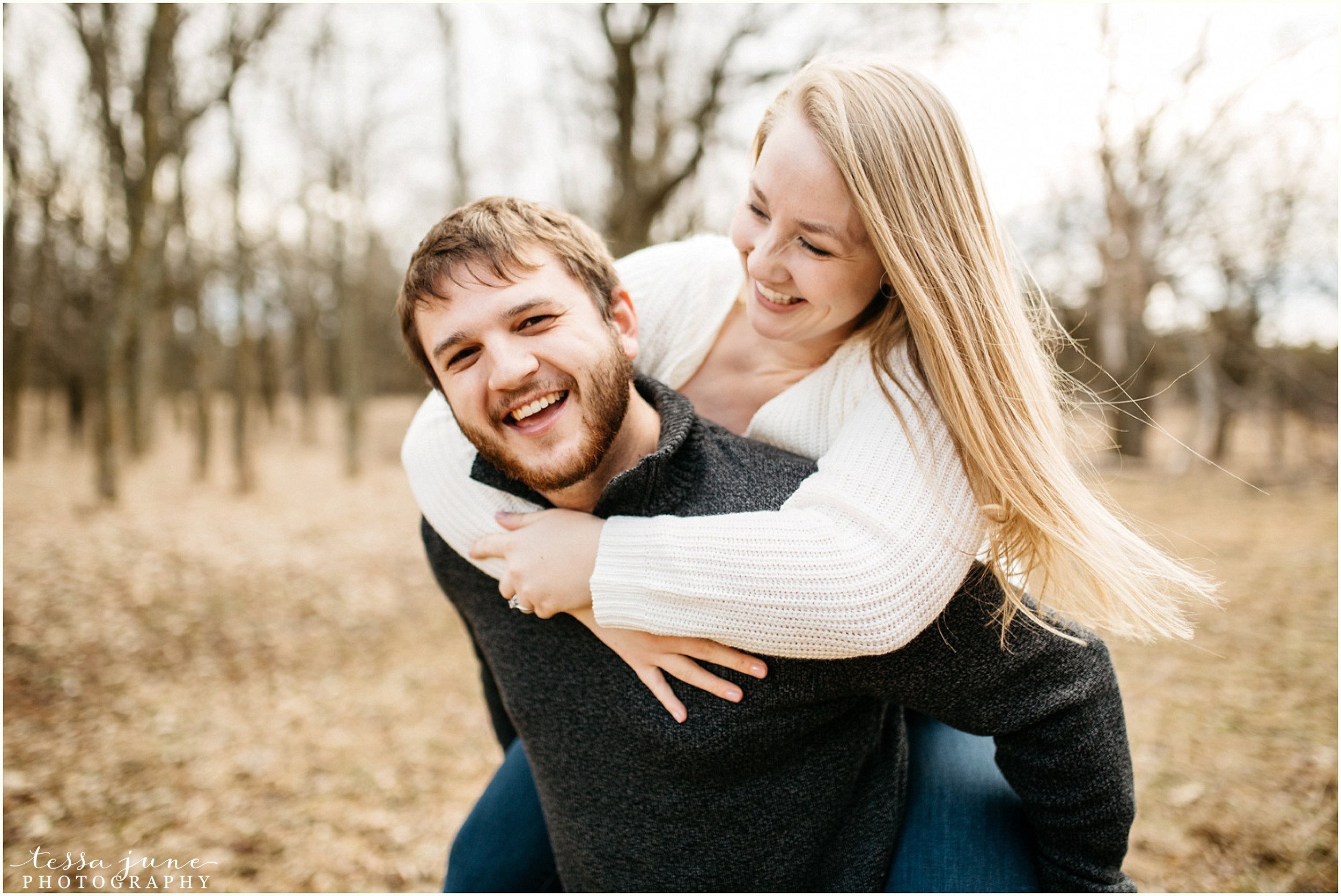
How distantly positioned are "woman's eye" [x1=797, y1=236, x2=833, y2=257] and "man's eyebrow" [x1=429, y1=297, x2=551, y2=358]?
630 mm

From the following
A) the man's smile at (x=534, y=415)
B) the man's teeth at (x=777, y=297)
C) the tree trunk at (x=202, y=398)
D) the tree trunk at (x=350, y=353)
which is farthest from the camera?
the tree trunk at (x=350, y=353)

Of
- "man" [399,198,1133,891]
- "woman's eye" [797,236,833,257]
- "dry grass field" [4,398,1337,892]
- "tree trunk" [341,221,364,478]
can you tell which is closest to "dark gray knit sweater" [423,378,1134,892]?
"man" [399,198,1133,891]

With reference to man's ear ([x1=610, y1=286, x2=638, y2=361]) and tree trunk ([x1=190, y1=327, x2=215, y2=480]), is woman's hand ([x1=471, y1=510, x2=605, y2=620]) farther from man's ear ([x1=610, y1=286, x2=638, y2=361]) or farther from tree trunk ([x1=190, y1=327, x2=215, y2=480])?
tree trunk ([x1=190, y1=327, x2=215, y2=480])

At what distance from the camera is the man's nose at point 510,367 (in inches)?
63.6

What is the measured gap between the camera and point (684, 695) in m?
1.53

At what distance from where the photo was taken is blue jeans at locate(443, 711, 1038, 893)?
5.30ft

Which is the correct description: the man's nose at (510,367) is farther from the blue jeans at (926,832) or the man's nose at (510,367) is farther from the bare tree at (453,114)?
the bare tree at (453,114)

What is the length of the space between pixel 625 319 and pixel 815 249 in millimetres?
514

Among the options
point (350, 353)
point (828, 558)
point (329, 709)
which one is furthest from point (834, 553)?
point (350, 353)

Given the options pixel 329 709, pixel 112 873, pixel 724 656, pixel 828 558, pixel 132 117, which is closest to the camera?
pixel 828 558

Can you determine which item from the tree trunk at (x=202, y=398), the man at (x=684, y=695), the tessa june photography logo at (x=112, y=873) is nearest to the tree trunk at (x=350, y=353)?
the tree trunk at (x=202, y=398)

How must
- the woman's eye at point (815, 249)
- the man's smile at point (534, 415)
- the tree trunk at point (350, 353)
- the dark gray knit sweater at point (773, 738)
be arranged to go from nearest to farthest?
the dark gray knit sweater at point (773, 738), the man's smile at point (534, 415), the woman's eye at point (815, 249), the tree trunk at point (350, 353)

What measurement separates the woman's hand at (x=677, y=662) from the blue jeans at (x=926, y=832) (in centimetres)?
61

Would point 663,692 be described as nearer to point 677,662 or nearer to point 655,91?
point 677,662
